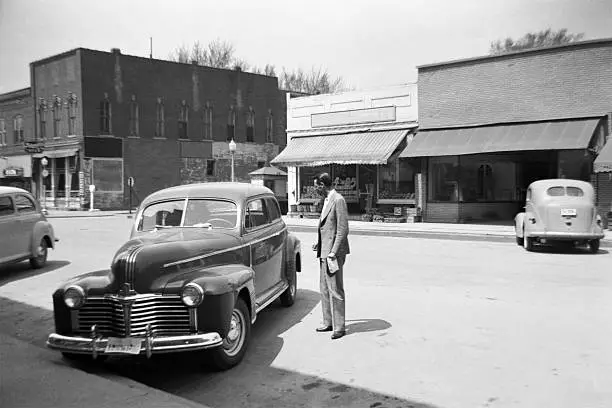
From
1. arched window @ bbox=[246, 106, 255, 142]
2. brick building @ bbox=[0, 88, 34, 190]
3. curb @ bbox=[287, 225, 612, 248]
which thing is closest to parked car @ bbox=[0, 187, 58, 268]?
curb @ bbox=[287, 225, 612, 248]

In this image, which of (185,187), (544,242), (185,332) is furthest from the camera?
(544,242)

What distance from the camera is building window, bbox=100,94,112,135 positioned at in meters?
38.4

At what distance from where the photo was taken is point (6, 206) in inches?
432

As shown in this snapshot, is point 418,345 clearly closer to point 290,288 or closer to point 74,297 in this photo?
point 290,288

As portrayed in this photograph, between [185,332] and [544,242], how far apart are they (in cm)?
1442

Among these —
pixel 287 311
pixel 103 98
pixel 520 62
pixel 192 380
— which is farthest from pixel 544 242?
pixel 103 98

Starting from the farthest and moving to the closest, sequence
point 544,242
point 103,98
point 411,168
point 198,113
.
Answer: point 198,113
point 103,98
point 411,168
point 544,242

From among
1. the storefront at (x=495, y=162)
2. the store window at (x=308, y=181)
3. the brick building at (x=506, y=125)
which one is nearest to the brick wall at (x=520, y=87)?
the brick building at (x=506, y=125)

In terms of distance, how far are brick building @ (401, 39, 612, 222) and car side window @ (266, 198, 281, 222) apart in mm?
14727

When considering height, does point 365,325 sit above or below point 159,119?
below

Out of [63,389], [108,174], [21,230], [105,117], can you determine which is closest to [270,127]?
[105,117]

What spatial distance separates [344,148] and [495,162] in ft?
22.0

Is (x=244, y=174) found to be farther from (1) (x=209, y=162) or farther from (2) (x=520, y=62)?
(2) (x=520, y=62)

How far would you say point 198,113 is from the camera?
43.7 meters
